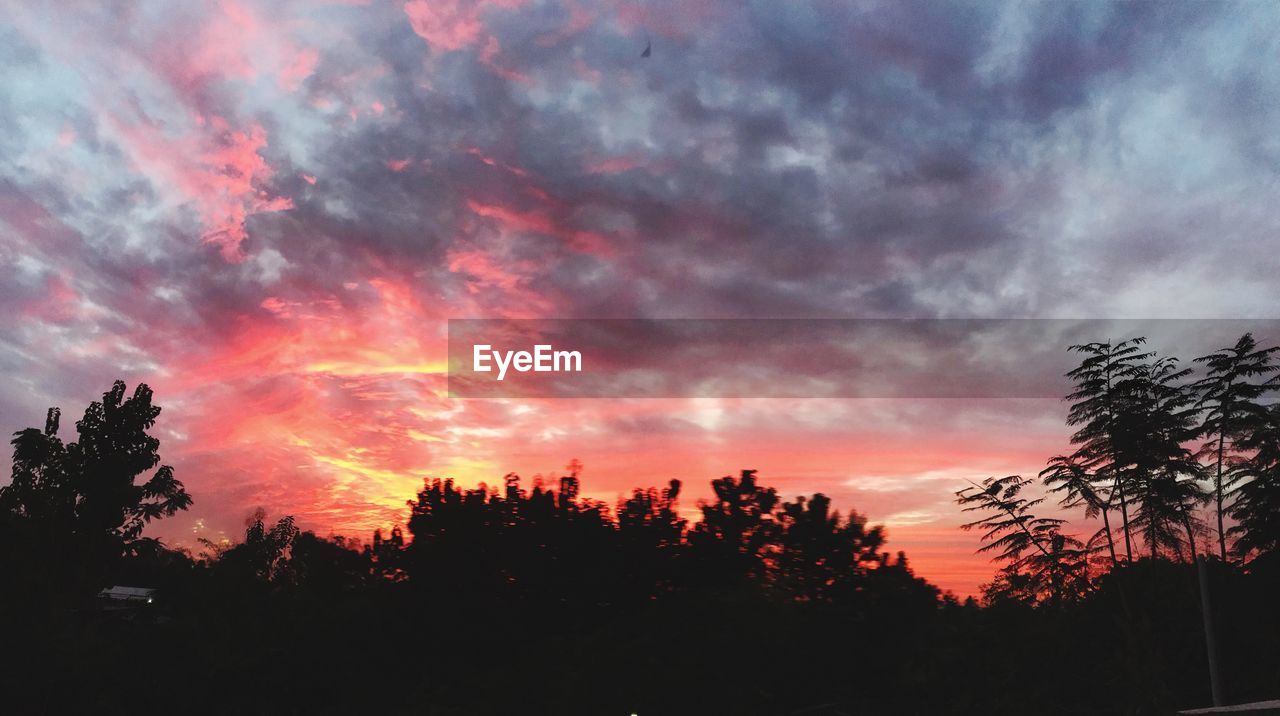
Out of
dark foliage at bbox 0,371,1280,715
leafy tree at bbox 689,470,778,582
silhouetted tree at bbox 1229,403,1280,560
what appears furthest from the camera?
silhouetted tree at bbox 1229,403,1280,560

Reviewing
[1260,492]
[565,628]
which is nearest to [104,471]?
[565,628]

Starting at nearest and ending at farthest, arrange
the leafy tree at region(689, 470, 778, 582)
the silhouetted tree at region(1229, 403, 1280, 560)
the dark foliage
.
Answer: the dark foliage
the leafy tree at region(689, 470, 778, 582)
the silhouetted tree at region(1229, 403, 1280, 560)

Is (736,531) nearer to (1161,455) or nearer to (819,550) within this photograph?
(819,550)

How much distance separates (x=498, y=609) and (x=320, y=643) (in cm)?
311

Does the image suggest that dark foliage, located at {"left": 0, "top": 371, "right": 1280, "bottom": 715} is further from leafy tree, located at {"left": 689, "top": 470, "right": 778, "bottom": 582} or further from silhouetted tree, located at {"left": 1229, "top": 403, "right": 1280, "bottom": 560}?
silhouetted tree, located at {"left": 1229, "top": 403, "right": 1280, "bottom": 560}

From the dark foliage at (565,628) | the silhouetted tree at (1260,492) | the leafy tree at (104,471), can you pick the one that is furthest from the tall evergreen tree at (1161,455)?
the leafy tree at (104,471)

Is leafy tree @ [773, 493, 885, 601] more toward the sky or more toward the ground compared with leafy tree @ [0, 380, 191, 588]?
more toward the ground

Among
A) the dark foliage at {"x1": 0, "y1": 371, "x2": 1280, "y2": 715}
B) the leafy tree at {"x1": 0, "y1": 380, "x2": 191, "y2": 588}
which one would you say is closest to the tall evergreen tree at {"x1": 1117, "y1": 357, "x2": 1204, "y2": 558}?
the dark foliage at {"x1": 0, "y1": 371, "x2": 1280, "y2": 715}

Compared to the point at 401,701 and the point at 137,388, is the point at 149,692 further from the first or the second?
the point at 137,388

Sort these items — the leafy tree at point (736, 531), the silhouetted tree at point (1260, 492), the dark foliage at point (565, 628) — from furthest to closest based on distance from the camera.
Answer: the silhouetted tree at point (1260, 492) → the leafy tree at point (736, 531) → the dark foliage at point (565, 628)

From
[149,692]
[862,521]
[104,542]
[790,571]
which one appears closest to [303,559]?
[149,692]

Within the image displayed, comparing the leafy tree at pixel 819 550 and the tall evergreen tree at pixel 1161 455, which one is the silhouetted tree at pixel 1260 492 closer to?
the tall evergreen tree at pixel 1161 455

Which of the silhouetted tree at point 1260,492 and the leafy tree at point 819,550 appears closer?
the leafy tree at point 819,550

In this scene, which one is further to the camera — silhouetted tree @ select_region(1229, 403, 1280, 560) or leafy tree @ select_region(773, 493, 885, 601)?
silhouetted tree @ select_region(1229, 403, 1280, 560)
